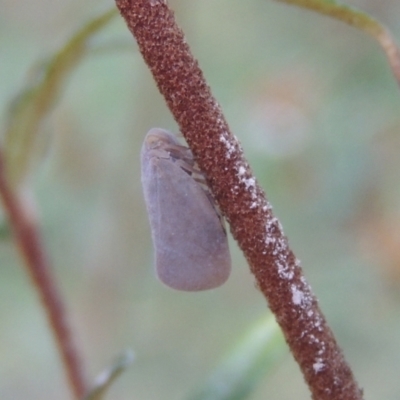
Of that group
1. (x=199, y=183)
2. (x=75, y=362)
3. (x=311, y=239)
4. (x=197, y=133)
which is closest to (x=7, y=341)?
(x=311, y=239)

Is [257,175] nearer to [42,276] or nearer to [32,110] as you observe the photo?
[32,110]

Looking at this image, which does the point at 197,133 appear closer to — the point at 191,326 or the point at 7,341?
the point at 191,326

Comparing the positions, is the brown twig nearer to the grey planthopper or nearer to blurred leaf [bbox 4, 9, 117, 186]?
the grey planthopper

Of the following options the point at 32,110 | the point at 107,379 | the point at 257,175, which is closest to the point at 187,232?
the point at 107,379

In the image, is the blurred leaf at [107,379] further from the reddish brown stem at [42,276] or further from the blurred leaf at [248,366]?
the blurred leaf at [248,366]

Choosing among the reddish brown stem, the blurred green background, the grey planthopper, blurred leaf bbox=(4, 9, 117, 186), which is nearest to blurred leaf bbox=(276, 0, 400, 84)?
the grey planthopper

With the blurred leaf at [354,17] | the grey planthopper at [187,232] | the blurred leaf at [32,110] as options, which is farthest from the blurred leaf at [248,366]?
the blurred leaf at [354,17]

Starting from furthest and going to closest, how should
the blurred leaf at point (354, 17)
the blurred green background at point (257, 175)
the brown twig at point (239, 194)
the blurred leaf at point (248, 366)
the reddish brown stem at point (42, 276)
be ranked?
1. the blurred green background at point (257, 175)
2. the blurred leaf at point (248, 366)
3. the reddish brown stem at point (42, 276)
4. the blurred leaf at point (354, 17)
5. the brown twig at point (239, 194)
